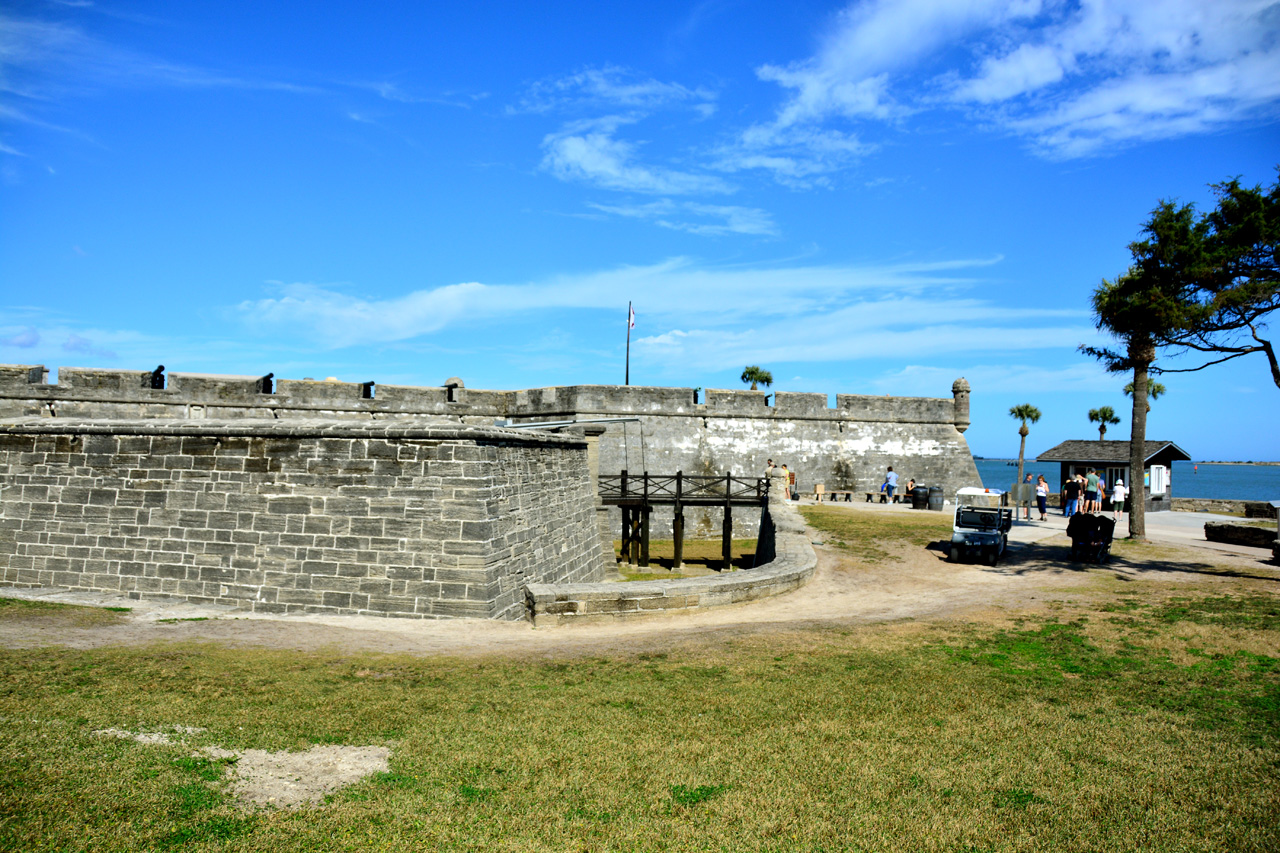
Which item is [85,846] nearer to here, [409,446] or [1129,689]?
[409,446]

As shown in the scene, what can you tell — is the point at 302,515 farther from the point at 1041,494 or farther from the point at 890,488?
the point at 890,488

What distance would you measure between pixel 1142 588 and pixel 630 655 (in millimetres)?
8449

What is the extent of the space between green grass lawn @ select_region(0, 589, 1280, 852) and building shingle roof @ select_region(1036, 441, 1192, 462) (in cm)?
2048

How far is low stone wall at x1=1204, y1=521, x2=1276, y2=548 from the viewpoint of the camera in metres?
15.0

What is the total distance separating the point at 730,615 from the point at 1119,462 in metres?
21.6

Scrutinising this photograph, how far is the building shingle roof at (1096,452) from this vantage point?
82.2 ft

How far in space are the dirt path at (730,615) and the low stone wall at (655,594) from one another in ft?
0.51

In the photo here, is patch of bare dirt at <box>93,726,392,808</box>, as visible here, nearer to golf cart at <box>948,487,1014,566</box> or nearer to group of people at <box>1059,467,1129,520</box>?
golf cart at <box>948,487,1014,566</box>

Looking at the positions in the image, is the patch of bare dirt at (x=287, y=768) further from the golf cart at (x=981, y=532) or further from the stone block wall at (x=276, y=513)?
the golf cart at (x=981, y=532)

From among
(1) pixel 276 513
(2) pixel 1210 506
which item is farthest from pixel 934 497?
(1) pixel 276 513

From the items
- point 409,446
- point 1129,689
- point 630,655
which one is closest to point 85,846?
point 630,655

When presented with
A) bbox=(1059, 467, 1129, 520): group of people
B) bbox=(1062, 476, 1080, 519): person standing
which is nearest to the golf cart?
bbox=(1059, 467, 1129, 520): group of people

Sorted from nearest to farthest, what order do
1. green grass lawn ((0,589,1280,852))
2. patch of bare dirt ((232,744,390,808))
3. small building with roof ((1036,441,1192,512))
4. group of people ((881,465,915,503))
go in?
green grass lawn ((0,589,1280,852)) < patch of bare dirt ((232,744,390,808)) < small building with roof ((1036,441,1192,512)) < group of people ((881,465,915,503))

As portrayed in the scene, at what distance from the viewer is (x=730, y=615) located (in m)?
9.56
